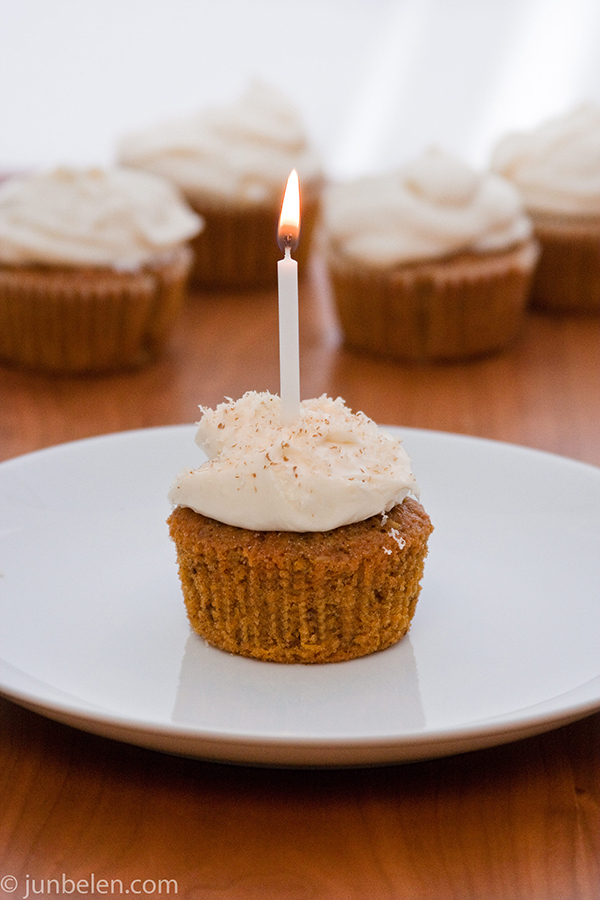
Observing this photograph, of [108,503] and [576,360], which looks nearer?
[108,503]

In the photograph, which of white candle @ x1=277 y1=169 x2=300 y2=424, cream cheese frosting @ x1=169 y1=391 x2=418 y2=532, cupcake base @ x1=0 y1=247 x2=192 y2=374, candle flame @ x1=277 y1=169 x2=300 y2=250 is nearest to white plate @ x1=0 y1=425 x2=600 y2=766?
cream cheese frosting @ x1=169 y1=391 x2=418 y2=532

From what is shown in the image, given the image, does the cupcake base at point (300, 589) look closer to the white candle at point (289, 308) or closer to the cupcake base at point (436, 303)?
the white candle at point (289, 308)

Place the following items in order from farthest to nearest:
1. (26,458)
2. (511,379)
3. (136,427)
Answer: (511,379) → (136,427) → (26,458)

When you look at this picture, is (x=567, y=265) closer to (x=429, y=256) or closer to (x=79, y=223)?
(x=429, y=256)

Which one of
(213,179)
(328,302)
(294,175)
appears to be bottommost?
(328,302)

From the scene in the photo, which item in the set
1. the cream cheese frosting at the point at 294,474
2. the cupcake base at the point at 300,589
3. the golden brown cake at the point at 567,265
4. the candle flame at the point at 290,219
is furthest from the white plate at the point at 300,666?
the golden brown cake at the point at 567,265

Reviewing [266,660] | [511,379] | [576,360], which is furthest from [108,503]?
[576,360]

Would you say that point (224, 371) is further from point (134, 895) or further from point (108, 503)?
point (134, 895)
